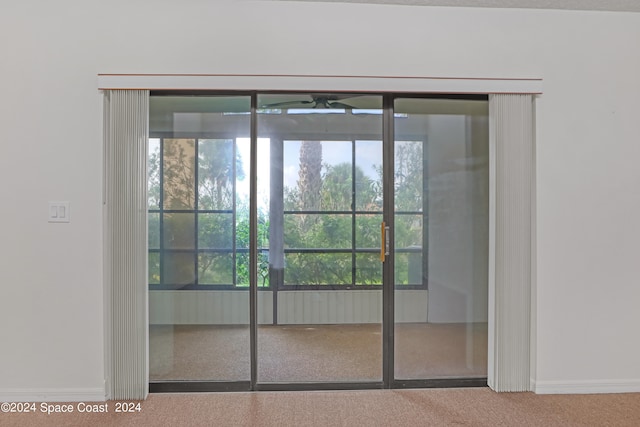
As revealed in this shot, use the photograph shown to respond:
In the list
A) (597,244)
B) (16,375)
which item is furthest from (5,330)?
(597,244)

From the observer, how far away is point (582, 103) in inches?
110

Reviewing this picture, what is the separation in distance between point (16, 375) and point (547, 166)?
12.7 feet

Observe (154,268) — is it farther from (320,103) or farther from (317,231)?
(320,103)

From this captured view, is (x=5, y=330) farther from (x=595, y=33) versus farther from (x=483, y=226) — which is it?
(x=595, y=33)

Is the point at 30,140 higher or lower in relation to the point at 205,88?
lower

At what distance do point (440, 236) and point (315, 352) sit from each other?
4.14 feet

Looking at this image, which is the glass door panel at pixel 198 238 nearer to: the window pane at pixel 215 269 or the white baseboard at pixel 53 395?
the window pane at pixel 215 269

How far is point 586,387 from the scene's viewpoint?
2805 mm

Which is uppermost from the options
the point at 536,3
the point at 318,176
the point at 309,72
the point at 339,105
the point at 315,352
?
the point at 536,3

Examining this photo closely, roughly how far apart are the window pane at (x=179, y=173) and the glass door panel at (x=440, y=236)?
1.47 metres

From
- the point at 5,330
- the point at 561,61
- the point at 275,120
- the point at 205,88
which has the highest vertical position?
the point at 561,61

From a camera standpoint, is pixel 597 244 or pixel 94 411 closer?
pixel 94 411

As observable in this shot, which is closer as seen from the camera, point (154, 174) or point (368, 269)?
point (154, 174)

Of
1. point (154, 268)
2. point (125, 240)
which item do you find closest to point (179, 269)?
point (154, 268)
